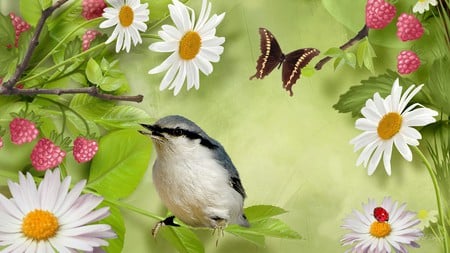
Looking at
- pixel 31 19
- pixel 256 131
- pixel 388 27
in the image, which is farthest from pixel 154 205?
pixel 388 27

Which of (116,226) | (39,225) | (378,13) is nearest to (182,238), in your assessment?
(116,226)

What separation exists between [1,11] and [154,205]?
1.00ft

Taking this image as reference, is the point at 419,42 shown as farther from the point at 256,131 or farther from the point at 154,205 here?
the point at 154,205

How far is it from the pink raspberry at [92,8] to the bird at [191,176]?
0.16m

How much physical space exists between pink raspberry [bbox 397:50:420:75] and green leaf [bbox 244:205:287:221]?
0.85 feet

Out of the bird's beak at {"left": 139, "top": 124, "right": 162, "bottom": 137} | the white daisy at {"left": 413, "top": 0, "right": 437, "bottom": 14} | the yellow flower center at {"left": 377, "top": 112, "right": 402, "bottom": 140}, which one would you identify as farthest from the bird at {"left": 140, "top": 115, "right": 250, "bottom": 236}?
the white daisy at {"left": 413, "top": 0, "right": 437, "bottom": 14}

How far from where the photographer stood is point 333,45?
94 centimetres

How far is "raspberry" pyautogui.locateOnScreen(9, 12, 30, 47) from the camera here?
841 mm

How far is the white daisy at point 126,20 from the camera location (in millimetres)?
859

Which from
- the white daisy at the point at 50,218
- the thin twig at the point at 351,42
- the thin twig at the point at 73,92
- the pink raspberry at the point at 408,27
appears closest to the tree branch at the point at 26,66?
the thin twig at the point at 73,92

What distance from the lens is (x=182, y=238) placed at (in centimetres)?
88

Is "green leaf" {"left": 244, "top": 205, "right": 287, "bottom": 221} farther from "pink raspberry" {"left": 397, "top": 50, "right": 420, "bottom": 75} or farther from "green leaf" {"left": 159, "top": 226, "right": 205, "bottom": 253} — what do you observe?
"pink raspberry" {"left": 397, "top": 50, "right": 420, "bottom": 75}

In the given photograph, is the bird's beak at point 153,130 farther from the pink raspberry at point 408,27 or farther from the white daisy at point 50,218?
the pink raspberry at point 408,27

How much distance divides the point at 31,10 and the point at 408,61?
0.50 meters
